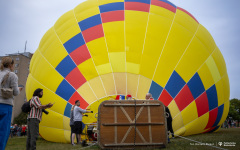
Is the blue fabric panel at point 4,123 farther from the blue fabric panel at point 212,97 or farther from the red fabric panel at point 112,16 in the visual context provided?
the blue fabric panel at point 212,97

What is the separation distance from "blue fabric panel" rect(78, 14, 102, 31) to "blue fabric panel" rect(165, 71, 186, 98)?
2.59m

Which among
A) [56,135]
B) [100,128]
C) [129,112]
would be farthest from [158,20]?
[56,135]

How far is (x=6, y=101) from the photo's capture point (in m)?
2.80

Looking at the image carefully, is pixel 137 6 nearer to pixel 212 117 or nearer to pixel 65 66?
pixel 65 66

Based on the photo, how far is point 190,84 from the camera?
5711 mm

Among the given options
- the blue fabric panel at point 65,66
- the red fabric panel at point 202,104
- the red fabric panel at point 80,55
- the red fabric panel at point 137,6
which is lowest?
the red fabric panel at point 202,104

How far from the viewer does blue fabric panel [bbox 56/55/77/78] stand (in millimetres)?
5871

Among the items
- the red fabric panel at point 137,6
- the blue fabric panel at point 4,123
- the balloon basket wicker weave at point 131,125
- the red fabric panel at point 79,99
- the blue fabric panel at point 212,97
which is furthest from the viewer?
the red fabric panel at point 137,6

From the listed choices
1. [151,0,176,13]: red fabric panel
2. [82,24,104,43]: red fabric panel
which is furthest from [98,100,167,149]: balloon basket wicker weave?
[151,0,176,13]: red fabric panel

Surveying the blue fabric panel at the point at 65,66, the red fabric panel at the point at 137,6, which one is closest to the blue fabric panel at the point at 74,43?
the blue fabric panel at the point at 65,66

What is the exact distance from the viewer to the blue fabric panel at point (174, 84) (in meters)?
5.51

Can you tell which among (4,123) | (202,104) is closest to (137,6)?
(202,104)

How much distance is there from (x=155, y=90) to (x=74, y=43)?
2596 millimetres

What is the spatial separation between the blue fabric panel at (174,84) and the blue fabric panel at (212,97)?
945mm
